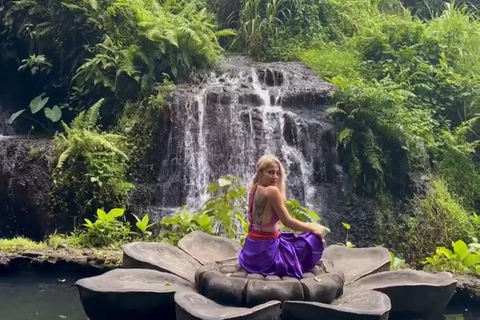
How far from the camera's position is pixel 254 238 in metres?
4.85

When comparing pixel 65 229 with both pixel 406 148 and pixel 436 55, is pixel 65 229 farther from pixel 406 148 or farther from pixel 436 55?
pixel 436 55

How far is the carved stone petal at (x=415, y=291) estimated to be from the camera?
4.77m

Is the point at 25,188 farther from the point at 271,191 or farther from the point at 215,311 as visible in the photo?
the point at 215,311

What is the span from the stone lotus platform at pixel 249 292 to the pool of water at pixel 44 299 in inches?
31.5

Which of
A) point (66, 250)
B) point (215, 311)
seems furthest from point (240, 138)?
point (215, 311)

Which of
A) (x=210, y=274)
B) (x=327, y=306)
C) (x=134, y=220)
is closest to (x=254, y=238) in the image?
(x=210, y=274)

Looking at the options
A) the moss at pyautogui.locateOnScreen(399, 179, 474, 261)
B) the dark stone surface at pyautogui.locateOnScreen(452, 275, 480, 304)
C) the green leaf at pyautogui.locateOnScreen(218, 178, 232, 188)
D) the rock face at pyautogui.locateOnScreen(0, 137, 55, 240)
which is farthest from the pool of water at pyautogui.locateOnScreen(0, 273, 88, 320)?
the moss at pyautogui.locateOnScreen(399, 179, 474, 261)

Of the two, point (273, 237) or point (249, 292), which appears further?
point (273, 237)

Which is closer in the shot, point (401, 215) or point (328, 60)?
point (401, 215)

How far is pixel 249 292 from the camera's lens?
14.5 feet

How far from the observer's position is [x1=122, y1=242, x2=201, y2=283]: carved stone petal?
508 centimetres

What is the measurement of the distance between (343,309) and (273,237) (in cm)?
92

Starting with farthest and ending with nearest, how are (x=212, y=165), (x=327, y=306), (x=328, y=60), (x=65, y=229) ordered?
1. (x=328, y=60)
2. (x=212, y=165)
3. (x=65, y=229)
4. (x=327, y=306)

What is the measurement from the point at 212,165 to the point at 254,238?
413 cm
